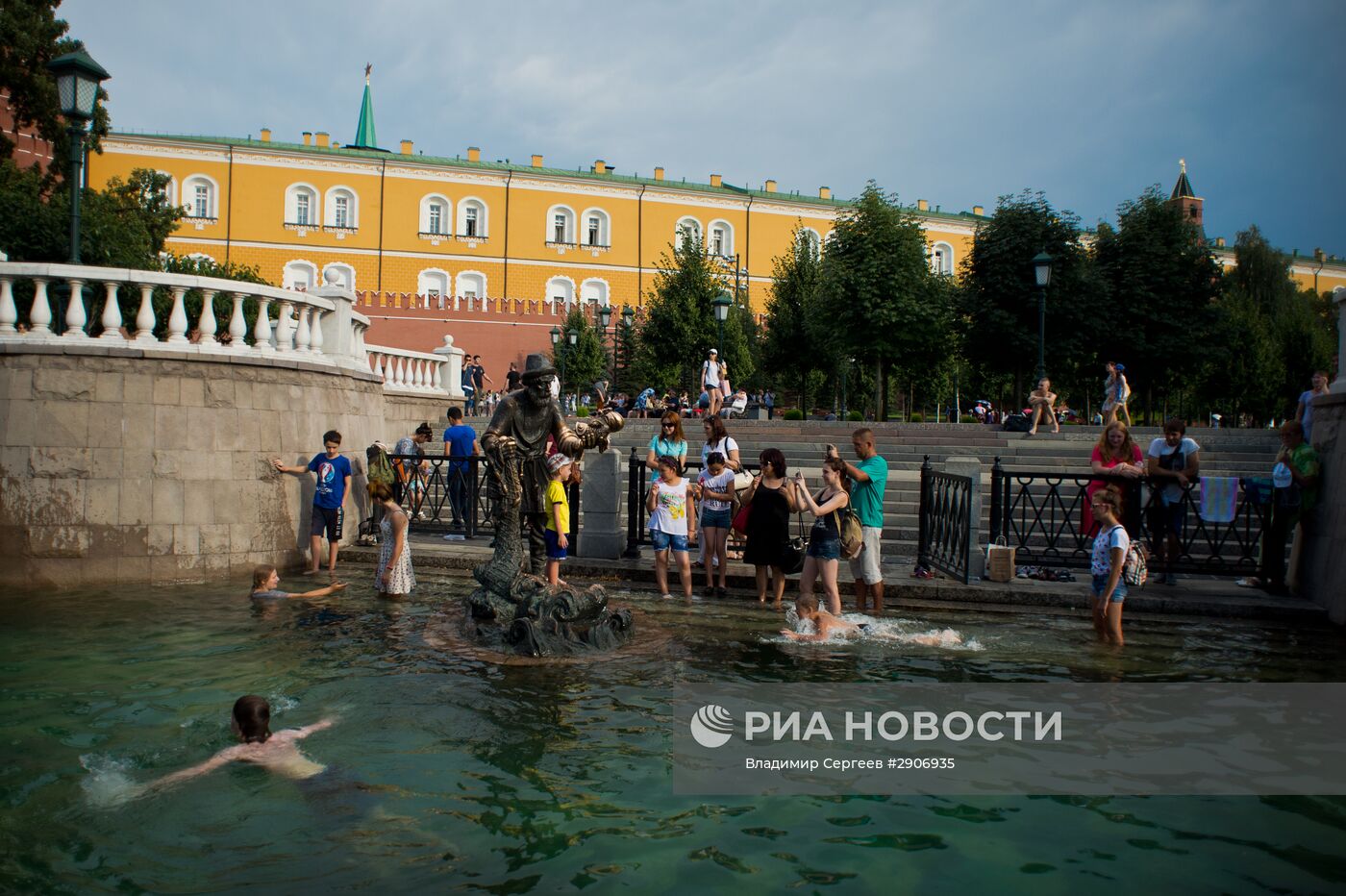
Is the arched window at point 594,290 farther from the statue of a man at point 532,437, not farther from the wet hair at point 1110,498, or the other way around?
the wet hair at point 1110,498

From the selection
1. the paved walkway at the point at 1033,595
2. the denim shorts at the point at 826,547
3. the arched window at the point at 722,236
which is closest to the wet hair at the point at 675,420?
the paved walkway at the point at 1033,595

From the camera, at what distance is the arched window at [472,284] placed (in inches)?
2258

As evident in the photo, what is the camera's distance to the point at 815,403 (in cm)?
5272

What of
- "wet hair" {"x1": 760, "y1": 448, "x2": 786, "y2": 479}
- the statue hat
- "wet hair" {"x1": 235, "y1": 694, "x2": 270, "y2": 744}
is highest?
the statue hat

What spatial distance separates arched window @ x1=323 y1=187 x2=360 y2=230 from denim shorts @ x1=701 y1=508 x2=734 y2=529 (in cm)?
5123

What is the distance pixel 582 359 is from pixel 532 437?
39.5m

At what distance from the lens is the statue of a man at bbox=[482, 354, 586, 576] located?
25.9 feet

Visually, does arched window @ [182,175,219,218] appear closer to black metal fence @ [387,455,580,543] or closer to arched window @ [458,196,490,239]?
arched window @ [458,196,490,239]

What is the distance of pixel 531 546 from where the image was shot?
8.39 meters

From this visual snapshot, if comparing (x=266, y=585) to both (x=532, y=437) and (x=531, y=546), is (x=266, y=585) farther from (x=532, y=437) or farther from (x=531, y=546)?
(x=532, y=437)

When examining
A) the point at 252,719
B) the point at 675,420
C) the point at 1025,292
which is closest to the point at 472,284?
the point at 1025,292

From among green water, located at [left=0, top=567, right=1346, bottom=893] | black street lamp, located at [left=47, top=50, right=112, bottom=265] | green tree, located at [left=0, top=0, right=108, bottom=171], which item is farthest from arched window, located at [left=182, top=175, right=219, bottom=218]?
green water, located at [left=0, top=567, right=1346, bottom=893]

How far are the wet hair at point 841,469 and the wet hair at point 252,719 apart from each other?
5.28m

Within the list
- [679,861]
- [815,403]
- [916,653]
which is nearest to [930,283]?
[815,403]
